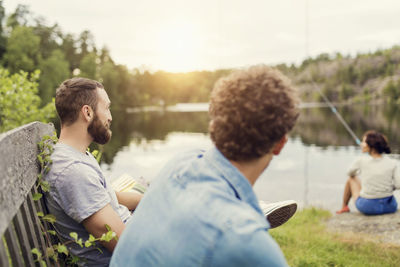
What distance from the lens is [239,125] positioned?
1.41 metres

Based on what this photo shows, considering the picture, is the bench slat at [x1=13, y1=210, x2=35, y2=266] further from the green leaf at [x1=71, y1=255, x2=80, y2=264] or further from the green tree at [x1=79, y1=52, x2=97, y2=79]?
the green tree at [x1=79, y1=52, x2=97, y2=79]

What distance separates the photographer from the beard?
265cm


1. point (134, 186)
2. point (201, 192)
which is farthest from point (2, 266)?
point (134, 186)

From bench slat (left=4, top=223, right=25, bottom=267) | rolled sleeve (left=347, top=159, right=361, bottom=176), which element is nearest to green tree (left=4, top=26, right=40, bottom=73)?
rolled sleeve (left=347, top=159, right=361, bottom=176)

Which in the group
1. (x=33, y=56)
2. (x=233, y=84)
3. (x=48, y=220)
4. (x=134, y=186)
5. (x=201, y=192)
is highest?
(x=33, y=56)

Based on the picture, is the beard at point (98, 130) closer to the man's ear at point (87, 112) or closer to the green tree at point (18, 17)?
the man's ear at point (87, 112)

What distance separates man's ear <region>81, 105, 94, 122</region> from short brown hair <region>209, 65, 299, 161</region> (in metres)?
1.40

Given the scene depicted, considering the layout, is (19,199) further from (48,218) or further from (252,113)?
(252,113)

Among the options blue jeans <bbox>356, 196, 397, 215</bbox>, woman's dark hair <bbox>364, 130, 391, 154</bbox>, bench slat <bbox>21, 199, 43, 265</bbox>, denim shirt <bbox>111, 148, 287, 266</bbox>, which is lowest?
blue jeans <bbox>356, 196, 397, 215</bbox>

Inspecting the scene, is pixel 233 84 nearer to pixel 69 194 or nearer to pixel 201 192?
pixel 201 192

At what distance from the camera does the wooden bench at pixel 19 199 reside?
55.2 inches

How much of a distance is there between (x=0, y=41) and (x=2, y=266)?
54.3m

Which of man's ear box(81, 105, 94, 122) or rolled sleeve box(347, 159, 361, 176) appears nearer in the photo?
man's ear box(81, 105, 94, 122)

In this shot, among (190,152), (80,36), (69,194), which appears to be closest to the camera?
(190,152)
